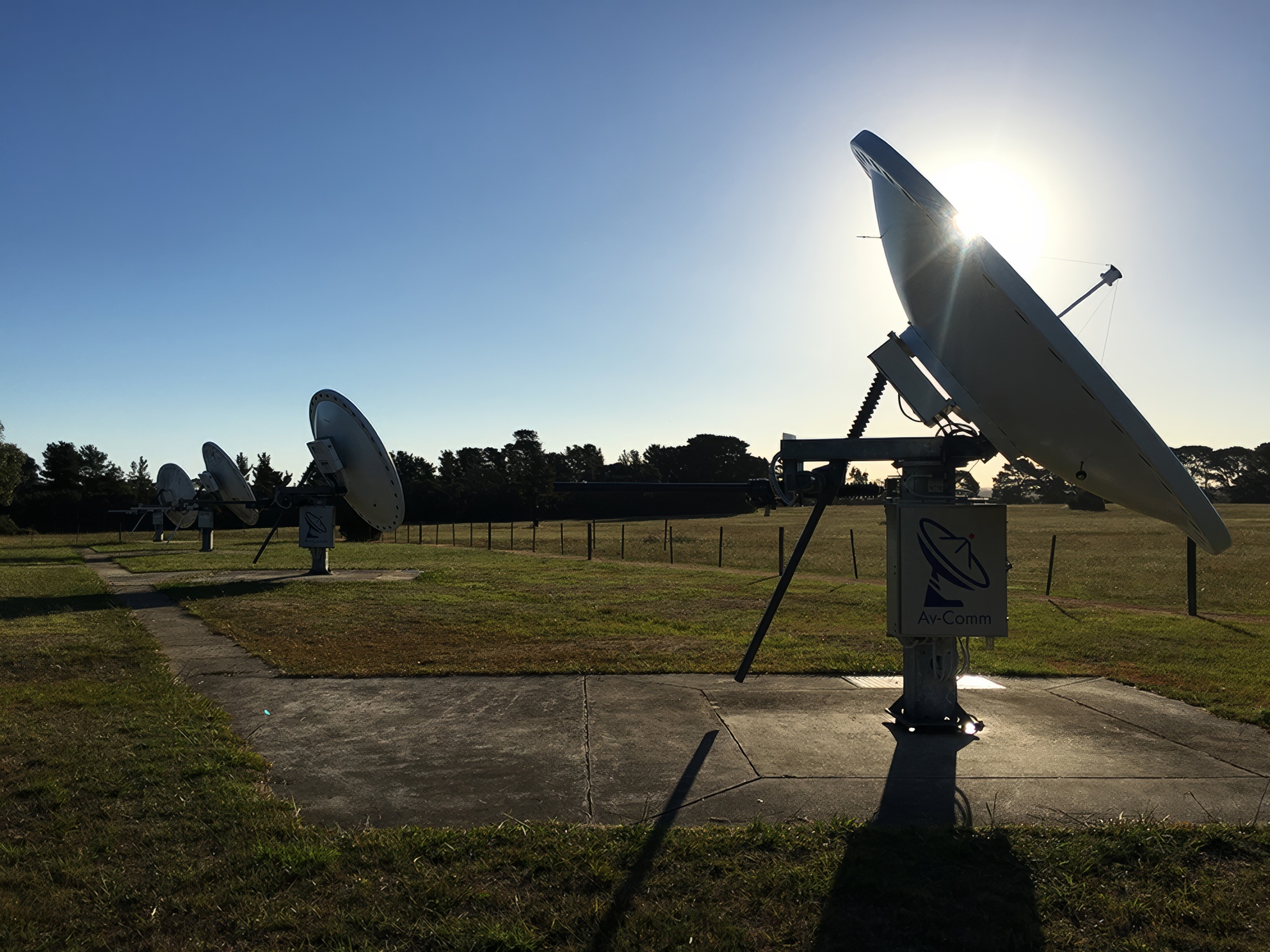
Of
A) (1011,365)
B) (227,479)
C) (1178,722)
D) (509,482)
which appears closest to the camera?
(1011,365)

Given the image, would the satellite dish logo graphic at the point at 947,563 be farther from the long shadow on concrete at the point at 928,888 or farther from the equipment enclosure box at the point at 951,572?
the long shadow on concrete at the point at 928,888

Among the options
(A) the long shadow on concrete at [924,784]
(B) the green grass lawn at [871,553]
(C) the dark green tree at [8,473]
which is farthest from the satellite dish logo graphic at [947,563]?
(C) the dark green tree at [8,473]

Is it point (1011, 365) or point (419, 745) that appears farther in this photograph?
point (419, 745)

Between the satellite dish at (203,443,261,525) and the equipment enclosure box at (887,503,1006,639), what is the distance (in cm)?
2723

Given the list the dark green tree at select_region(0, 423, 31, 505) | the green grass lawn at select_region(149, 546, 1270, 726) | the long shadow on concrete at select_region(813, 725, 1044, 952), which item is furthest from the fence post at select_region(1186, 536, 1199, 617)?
the dark green tree at select_region(0, 423, 31, 505)

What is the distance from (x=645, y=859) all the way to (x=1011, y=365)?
11.1 ft

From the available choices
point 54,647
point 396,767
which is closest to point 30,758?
point 396,767

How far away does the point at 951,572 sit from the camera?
19.6ft

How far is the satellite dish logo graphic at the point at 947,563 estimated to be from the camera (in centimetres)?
596

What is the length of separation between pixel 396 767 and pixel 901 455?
162 inches

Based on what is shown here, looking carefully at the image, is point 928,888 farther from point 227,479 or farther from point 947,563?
point 227,479

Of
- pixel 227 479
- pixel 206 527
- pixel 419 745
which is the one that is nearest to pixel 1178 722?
pixel 419 745

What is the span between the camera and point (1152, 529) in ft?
159

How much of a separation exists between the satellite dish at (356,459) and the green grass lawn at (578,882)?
14.2m
